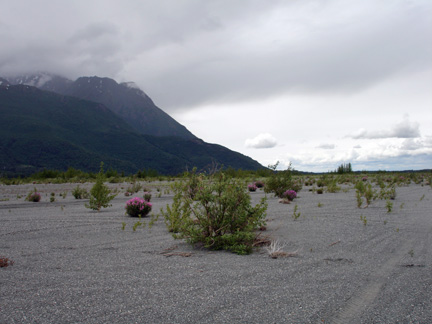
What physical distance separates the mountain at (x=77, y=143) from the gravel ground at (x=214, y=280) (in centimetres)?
8548

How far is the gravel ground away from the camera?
3342 mm

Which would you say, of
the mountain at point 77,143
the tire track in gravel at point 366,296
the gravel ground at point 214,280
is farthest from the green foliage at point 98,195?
the mountain at point 77,143

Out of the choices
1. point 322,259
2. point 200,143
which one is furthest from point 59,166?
point 322,259

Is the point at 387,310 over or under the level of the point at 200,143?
under

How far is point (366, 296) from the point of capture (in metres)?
3.81

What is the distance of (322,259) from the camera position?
5.50 m

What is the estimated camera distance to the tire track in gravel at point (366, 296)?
3.28m

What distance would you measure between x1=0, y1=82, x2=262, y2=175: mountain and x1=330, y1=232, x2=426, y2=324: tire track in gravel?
87445 mm

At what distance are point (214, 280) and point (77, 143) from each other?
128 metres

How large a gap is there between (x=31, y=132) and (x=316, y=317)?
4956 inches

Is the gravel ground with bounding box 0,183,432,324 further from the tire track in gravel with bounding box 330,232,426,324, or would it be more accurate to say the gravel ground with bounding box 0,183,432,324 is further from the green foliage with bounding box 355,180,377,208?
the green foliage with bounding box 355,180,377,208

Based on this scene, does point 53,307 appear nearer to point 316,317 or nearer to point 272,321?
point 272,321

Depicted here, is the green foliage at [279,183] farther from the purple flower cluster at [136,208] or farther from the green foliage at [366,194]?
the purple flower cluster at [136,208]

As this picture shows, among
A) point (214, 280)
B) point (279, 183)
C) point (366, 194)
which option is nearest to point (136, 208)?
point (214, 280)
